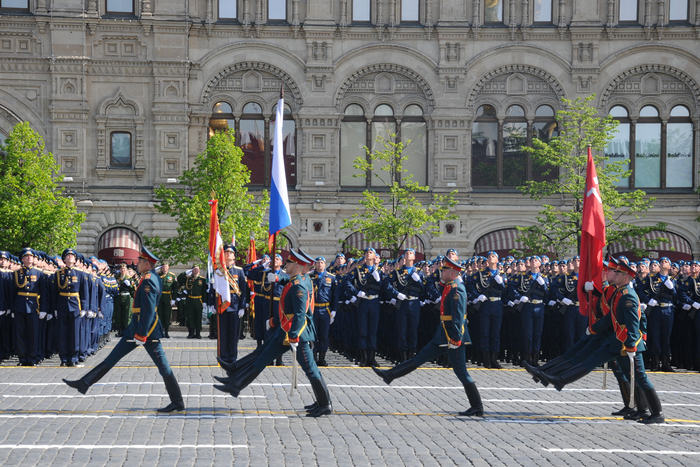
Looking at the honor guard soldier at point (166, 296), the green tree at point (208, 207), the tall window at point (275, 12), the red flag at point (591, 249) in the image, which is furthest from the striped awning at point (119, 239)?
the red flag at point (591, 249)

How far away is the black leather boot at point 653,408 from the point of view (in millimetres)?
9898

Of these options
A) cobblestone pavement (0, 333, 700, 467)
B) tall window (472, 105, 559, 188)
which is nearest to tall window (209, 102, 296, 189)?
tall window (472, 105, 559, 188)

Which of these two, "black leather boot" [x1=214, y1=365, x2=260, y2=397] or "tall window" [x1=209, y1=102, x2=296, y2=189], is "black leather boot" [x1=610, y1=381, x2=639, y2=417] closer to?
"black leather boot" [x1=214, y1=365, x2=260, y2=397]

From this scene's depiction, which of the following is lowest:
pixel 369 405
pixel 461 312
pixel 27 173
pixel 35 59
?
pixel 369 405

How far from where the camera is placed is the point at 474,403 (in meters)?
10.2

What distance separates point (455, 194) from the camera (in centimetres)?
3425

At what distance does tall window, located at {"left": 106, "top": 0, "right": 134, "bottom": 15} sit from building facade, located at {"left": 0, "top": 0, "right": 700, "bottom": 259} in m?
0.07

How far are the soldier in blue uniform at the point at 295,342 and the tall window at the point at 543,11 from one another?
26812mm

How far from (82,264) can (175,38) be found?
1908 centimetres

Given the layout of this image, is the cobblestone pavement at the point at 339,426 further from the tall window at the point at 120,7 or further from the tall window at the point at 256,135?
the tall window at the point at 120,7

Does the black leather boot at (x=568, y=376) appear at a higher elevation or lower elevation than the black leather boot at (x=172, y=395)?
higher

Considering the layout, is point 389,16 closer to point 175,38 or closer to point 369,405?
point 175,38

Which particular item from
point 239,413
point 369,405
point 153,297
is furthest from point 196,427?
point 369,405

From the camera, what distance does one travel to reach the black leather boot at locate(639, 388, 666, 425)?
9.90 meters
